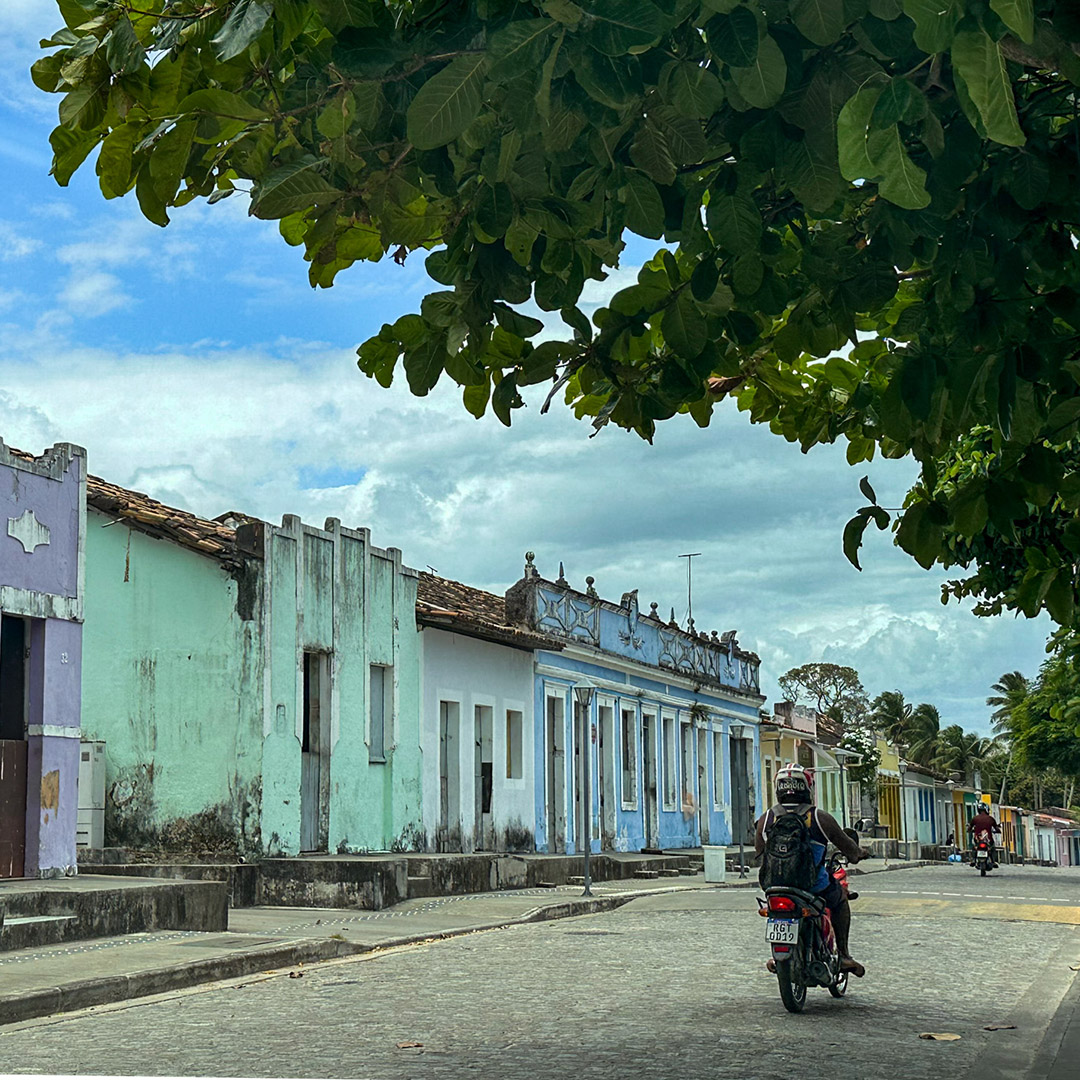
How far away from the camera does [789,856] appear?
920cm

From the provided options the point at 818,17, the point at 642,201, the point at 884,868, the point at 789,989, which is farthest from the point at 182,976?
the point at 884,868

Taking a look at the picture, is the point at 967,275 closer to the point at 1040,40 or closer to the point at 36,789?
the point at 1040,40

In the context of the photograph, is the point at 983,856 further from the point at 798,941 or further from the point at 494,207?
the point at 494,207

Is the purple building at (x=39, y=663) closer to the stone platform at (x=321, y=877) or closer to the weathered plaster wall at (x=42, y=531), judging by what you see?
the weathered plaster wall at (x=42, y=531)

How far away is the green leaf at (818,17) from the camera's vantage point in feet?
10.6

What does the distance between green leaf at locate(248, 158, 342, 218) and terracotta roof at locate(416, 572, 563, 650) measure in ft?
64.6

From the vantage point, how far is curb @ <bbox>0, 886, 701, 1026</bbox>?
9305mm

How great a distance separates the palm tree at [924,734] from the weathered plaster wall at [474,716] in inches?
2190

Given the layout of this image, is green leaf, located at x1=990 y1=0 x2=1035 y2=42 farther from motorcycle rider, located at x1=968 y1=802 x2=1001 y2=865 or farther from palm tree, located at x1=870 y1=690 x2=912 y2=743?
palm tree, located at x1=870 y1=690 x2=912 y2=743

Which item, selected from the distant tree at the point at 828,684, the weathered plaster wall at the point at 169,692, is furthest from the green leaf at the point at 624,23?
the distant tree at the point at 828,684

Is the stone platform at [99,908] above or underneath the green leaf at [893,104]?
underneath

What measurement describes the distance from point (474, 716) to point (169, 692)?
23.1ft

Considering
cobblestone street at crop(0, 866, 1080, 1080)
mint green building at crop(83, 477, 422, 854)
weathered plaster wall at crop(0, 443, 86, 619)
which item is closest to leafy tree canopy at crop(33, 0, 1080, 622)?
cobblestone street at crop(0, 866, 1080, 1080)

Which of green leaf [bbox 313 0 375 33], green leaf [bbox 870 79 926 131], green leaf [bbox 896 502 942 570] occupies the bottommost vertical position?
green leaf [bbox 896 502 942 570]
